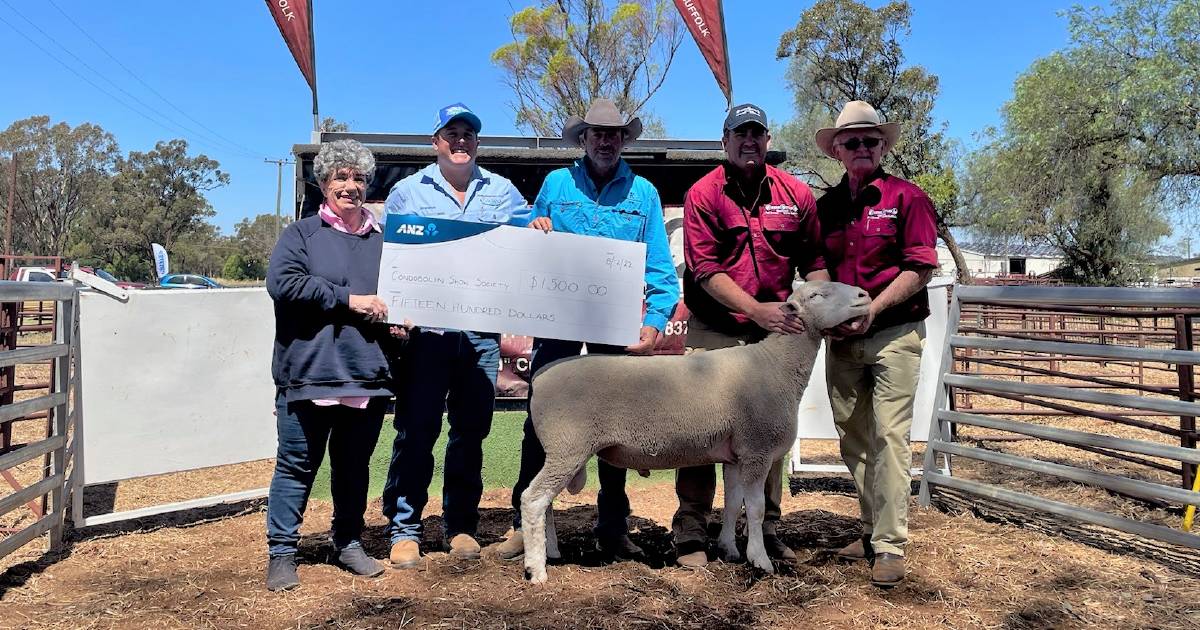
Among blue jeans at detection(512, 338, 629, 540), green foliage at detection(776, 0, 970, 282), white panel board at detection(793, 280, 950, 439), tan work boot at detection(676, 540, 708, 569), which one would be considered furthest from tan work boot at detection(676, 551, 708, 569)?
green foliage at detection(776, 0, 970, 282)

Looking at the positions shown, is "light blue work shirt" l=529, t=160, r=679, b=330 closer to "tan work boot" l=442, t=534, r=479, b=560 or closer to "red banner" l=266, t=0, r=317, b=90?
"tan work boot" l=442, t=534, r=479, b=560

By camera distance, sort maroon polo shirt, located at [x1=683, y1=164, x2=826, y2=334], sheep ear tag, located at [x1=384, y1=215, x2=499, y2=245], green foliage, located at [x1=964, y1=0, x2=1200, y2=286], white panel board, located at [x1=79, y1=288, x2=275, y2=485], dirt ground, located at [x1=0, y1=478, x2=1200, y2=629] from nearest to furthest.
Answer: dirt ground, located at [x1=0, y1=478, x2=1200, y2=629] < sheep ear tag, located at [x1=384, y1=215, x2=499, y2=245] < maroon polo shirt, located at [x1=683, y1=164, x2=826, y2=334] < white panel board, located at [x1=79, y1=288, x2=275, y2=485] < green foliage, located at [x1=964, y1=0, x2=1200, y2=286]

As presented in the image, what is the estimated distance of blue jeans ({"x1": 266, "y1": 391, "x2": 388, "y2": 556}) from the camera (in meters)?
3.87

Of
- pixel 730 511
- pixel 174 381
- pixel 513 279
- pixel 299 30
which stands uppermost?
pixel 299 30

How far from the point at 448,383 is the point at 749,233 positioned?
6.53 ft

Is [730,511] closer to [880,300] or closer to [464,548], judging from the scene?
[880,300]

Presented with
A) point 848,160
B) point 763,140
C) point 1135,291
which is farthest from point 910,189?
point 1135,291

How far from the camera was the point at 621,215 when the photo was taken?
14.5ft

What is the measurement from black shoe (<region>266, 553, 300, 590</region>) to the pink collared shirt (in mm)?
872

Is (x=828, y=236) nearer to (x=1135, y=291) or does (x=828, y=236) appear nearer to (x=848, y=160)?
(x=848, y=160)

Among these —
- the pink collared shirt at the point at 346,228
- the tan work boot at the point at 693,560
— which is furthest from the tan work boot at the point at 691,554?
the pink collared shirt at the point at 346,228

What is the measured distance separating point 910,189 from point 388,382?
320cm

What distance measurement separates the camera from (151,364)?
5.42 m

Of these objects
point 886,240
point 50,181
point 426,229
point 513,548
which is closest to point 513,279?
point 426,229
